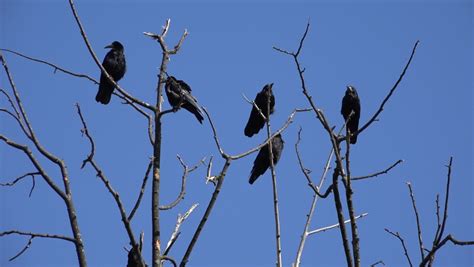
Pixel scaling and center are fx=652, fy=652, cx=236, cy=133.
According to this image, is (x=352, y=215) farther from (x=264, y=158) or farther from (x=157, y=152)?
(x=264, y=158)

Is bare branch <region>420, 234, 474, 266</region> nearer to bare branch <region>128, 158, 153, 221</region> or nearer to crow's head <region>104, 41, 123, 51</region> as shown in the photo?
bare branch <region>128, 158, 153, 221</region>


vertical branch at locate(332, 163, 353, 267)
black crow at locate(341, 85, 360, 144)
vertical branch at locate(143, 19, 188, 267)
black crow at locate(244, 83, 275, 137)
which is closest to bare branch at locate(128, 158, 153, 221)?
vertical branch at locate(143, 19, 188, 267)

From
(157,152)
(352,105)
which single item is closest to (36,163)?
(157,152)

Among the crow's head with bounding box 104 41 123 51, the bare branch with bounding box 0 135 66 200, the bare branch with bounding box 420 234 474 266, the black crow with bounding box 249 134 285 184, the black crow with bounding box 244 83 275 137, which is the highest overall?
the crow's head with bounding box 104 41 123 51

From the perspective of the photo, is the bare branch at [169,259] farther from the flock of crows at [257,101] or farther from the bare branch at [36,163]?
the flock of crows at [257,101]

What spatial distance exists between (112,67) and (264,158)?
237 cm

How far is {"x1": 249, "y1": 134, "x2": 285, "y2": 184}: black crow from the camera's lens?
28.3 ft

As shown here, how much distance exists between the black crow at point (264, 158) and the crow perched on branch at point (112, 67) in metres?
2.15

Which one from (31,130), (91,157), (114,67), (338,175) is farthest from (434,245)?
(114,67)

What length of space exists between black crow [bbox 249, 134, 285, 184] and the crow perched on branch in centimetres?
215

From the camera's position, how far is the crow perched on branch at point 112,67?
27.8 ft

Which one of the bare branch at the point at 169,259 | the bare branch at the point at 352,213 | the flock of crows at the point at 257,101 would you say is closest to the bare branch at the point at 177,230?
the bare branch at the point at 169,259

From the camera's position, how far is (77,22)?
3.39 meters

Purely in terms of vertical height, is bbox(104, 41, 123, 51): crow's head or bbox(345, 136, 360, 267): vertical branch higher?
bbox(104, 41, 123, 51): crow's head
